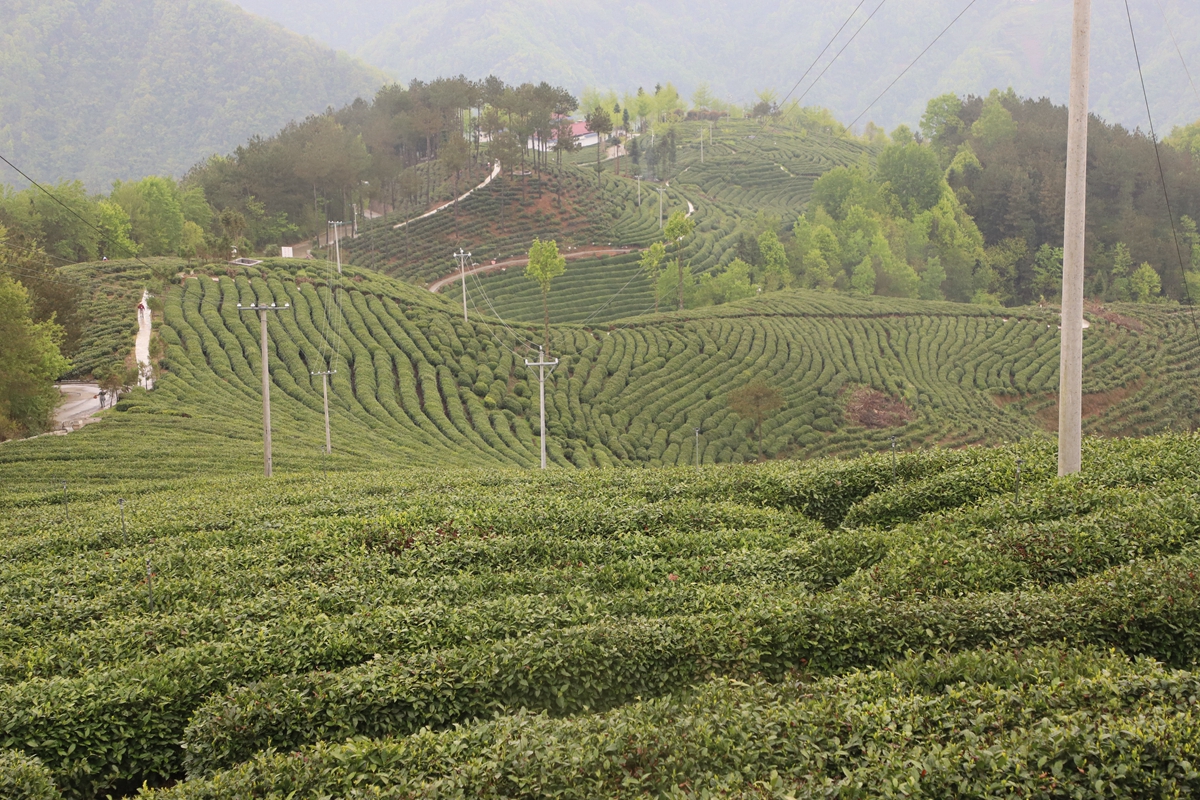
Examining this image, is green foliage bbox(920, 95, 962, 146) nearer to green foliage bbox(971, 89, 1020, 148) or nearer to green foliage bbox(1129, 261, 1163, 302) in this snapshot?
green foliage bbox(971, 89, 1020, 148)

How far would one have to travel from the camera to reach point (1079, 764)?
5406 mm

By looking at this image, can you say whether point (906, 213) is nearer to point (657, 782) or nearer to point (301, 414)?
point (301, 414)

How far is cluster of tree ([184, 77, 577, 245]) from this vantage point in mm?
87938

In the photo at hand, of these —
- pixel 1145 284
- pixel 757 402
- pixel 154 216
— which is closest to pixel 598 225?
pixel 154 216

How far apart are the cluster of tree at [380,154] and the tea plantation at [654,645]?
78570mm

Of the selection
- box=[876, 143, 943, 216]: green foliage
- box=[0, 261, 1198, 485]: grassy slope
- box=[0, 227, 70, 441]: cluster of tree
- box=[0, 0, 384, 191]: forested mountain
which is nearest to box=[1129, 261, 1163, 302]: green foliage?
box=[0, 261, 1198, 485]: grassy slope

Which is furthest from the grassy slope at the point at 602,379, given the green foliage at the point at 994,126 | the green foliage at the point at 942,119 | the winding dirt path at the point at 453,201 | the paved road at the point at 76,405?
the green foliage at the point at 942,119

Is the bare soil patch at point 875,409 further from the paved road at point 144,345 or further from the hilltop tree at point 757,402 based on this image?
the paved road at point 144,345

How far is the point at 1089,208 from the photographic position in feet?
319

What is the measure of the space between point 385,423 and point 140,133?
166 m

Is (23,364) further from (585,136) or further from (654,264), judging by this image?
(585,136)

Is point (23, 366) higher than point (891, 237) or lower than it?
lower

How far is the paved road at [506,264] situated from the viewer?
3196 inches

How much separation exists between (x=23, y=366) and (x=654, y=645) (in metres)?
33.9
